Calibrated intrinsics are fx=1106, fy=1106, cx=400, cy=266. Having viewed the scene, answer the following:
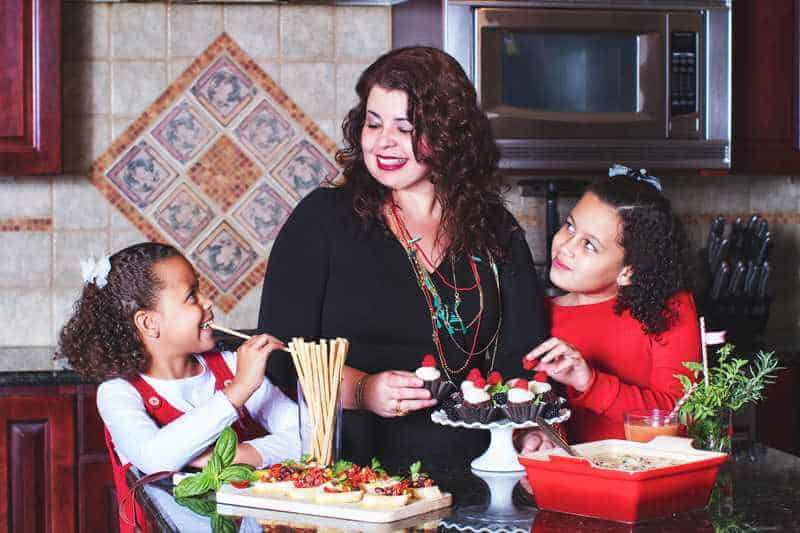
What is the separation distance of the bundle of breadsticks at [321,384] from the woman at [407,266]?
29 cm

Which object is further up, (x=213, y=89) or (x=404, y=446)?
(x=213, y=89)

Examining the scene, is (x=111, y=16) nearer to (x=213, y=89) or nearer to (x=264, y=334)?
(x=213, y=89)

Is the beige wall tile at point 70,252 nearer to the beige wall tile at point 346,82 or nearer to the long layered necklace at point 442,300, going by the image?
the beige wall tile at point 346,82

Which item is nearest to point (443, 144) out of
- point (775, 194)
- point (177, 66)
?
point (177, 66)

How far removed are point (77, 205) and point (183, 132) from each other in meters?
0.40

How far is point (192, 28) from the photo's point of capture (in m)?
3.47

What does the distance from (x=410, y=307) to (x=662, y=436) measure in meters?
0.53

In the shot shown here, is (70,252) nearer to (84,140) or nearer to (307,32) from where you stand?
(84,140)

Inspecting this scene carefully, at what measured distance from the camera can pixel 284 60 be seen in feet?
11.6

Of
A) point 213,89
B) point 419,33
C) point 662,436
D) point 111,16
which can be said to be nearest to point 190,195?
point 213,89

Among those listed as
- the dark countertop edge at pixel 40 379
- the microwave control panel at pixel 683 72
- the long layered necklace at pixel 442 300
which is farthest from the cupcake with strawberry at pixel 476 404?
the microwave control panel at pixel 683 72

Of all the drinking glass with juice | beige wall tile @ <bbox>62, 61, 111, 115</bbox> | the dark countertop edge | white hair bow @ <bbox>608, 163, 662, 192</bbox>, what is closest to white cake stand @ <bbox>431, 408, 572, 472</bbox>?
the drinking glass with juice

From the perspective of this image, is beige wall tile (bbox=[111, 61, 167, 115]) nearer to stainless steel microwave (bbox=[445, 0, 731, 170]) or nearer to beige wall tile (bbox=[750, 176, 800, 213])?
stainless steel microwave (bbox=[445, 0, 731, 170])

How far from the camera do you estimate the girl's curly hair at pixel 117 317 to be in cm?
187
